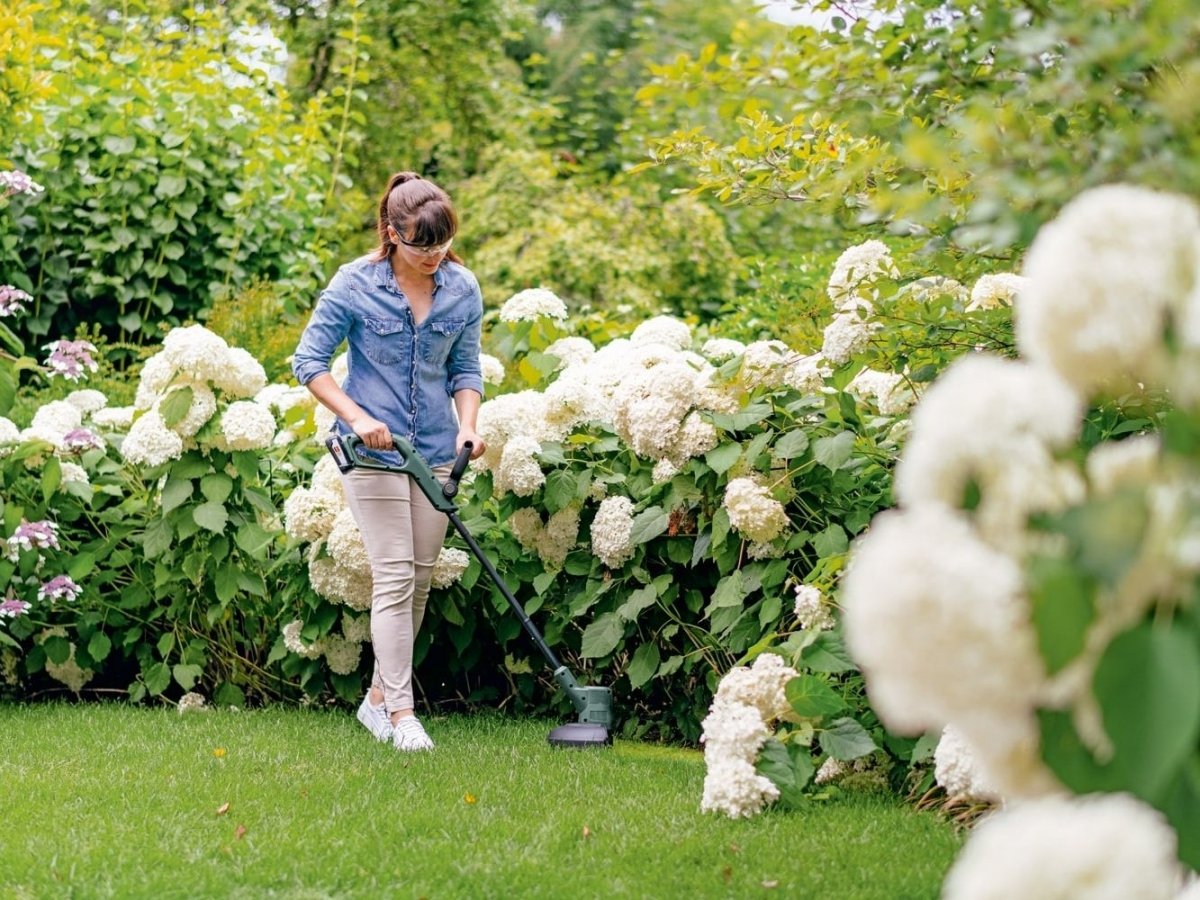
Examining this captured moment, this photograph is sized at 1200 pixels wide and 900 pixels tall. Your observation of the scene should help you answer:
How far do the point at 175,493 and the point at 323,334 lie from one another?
2.77ft

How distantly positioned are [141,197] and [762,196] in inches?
170

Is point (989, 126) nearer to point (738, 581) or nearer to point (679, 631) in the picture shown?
point (738, 581)

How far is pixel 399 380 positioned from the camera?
4371mm

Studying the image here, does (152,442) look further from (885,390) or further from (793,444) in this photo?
(885,390)

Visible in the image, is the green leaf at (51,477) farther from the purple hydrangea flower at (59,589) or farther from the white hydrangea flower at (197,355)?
the white hydrangea flower at (197,355)

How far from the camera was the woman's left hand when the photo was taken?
4407 mm

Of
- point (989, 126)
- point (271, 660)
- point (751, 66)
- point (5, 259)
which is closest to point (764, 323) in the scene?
point (271, 660)

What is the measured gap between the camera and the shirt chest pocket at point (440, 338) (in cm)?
438

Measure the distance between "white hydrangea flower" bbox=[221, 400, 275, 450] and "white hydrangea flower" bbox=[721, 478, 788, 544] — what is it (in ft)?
5.08

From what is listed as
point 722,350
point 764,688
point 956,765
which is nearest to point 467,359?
point 722,350

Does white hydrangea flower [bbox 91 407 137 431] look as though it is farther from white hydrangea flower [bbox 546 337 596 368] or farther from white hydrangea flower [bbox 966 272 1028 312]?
white hydrangea flower [bbox 966 272 1028 312]

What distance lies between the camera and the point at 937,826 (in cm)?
335

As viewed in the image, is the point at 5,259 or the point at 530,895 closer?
the point at 530,895

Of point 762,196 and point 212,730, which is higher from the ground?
point 762,196
